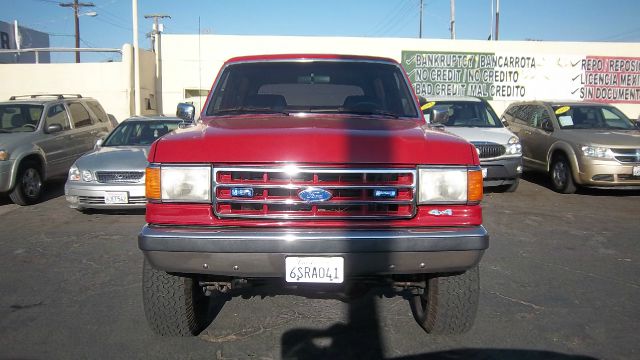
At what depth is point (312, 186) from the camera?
3.04 metres

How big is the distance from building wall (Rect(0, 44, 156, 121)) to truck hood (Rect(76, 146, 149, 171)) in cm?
864

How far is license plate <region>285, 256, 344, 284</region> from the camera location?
2.94 m

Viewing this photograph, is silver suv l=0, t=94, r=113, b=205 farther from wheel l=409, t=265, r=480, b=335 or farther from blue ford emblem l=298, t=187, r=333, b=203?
wheel l=409, t=265, r=480, b=335

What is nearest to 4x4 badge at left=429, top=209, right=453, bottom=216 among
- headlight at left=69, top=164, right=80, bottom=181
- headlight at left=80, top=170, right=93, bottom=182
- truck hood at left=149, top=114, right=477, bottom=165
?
truck hood at left=149, top=114, right=477, bottom=165

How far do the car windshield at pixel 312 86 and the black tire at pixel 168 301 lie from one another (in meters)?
1.55

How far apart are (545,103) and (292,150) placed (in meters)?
9.31

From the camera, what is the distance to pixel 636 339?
363 centimetres

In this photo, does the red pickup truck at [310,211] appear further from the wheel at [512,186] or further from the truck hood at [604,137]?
the truck hood at [604,137]

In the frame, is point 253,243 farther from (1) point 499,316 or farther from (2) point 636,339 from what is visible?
(2) point 636,339

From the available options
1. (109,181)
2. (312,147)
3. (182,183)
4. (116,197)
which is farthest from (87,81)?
(312,147)

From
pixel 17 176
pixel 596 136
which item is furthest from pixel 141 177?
pixel 596 136

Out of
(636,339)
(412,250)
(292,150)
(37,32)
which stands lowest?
(636,339)

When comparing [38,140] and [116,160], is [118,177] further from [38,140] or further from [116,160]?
[38,140]

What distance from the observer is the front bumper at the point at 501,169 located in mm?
8953
